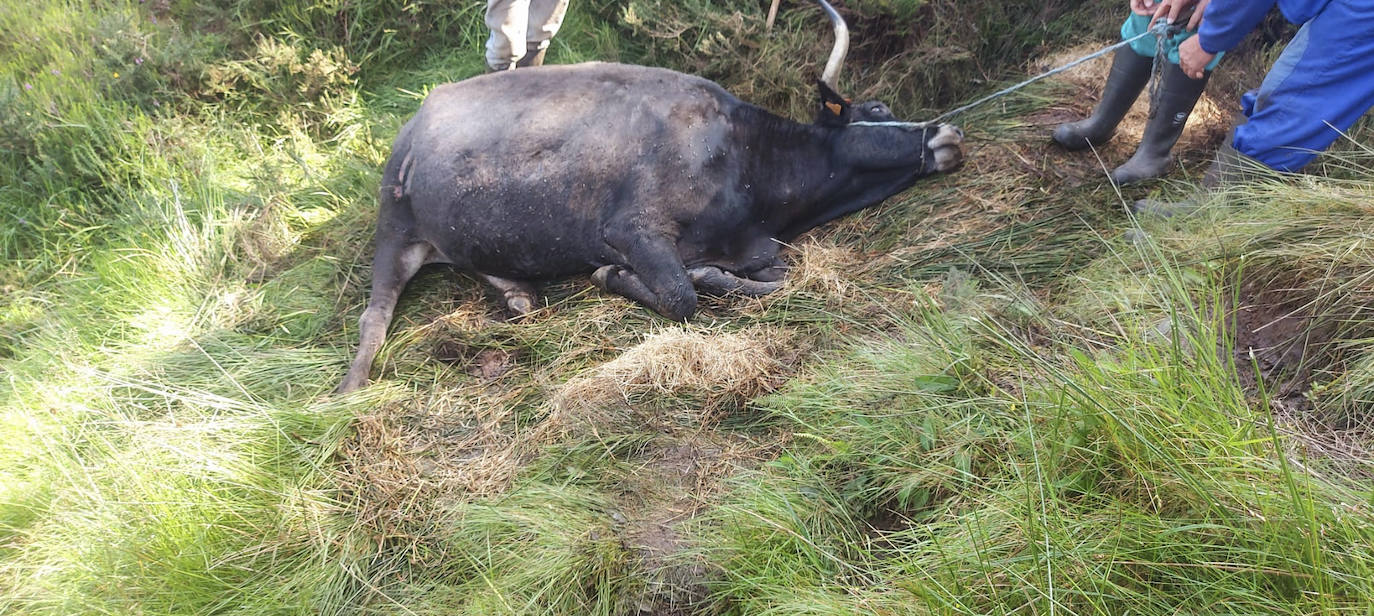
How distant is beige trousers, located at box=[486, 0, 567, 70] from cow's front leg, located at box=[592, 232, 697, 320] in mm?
1577

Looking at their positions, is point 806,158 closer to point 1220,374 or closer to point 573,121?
point 573,121

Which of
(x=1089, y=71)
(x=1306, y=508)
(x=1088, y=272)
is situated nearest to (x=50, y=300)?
(x=1088, y=272)

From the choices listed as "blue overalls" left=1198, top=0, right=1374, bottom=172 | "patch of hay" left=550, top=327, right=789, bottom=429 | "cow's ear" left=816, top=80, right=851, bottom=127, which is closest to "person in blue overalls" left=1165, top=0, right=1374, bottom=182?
"blue overalls" left=1198, top=0, right=1374, bottom=172

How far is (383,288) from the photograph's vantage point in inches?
163

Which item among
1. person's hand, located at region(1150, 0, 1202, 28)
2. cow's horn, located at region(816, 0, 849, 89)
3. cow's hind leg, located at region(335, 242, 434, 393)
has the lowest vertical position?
cow's hind leg, located at region(335, 242, 434, 393)

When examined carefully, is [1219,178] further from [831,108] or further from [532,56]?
[532,56]

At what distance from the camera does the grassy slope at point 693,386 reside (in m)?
1.95

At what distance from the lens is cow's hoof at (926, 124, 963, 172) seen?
4.31 metres

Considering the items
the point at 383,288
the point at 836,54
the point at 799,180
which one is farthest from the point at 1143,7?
the point at 383,288

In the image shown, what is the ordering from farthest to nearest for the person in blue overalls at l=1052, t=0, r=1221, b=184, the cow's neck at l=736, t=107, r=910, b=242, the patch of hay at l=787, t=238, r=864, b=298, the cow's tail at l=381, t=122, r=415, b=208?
the cow's neck at l=736, t=107, r=910, b=242
the cow's tail at l=381, t=122, r=415, b=208
the patch of hay at l=787, t=238, r=864, b=298
the person in blue overalls at l=1052, t=0, r=1221, b=184

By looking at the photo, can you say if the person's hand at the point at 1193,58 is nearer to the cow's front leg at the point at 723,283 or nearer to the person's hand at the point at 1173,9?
the person's hand at the point at 1173,9

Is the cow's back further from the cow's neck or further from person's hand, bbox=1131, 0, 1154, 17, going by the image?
person's hand, bbox=1131, 0, 1154, 17

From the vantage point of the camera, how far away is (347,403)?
345cm

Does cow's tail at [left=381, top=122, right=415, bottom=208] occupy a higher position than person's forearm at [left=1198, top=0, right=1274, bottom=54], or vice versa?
person's forearm at [left=1198, top=0, right=1274, bottom=54]
